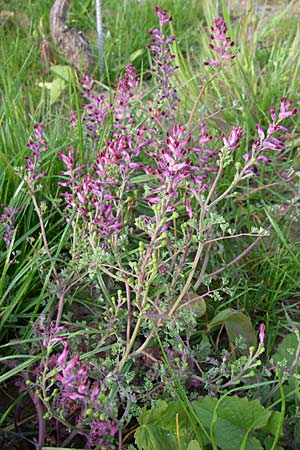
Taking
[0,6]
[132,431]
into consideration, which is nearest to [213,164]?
[132,431]

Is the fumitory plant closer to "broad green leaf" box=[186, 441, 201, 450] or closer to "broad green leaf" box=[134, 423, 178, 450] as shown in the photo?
"broad green leaf" box=[134, 423, 178, 450]

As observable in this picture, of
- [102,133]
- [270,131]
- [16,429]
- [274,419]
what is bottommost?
[16,429]

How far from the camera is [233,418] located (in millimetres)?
1194

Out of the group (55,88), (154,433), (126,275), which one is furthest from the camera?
(55,88)

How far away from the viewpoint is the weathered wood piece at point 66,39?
3.08m

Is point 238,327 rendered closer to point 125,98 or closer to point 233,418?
point 233,418

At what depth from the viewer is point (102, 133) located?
190 cm

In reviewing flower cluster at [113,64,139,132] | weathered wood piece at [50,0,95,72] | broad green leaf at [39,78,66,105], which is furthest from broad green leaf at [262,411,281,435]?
weathered wood piece at [50,0,95,72]

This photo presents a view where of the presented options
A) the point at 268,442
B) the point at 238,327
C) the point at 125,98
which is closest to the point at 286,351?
the point at 238,327

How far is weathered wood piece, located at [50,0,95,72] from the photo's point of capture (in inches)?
121

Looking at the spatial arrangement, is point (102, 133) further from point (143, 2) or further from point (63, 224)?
point (143, 2)

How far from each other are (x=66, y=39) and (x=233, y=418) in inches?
97.9

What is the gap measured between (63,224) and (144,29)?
84.9 inches

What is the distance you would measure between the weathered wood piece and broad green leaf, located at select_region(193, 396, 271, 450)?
7.50 ft
